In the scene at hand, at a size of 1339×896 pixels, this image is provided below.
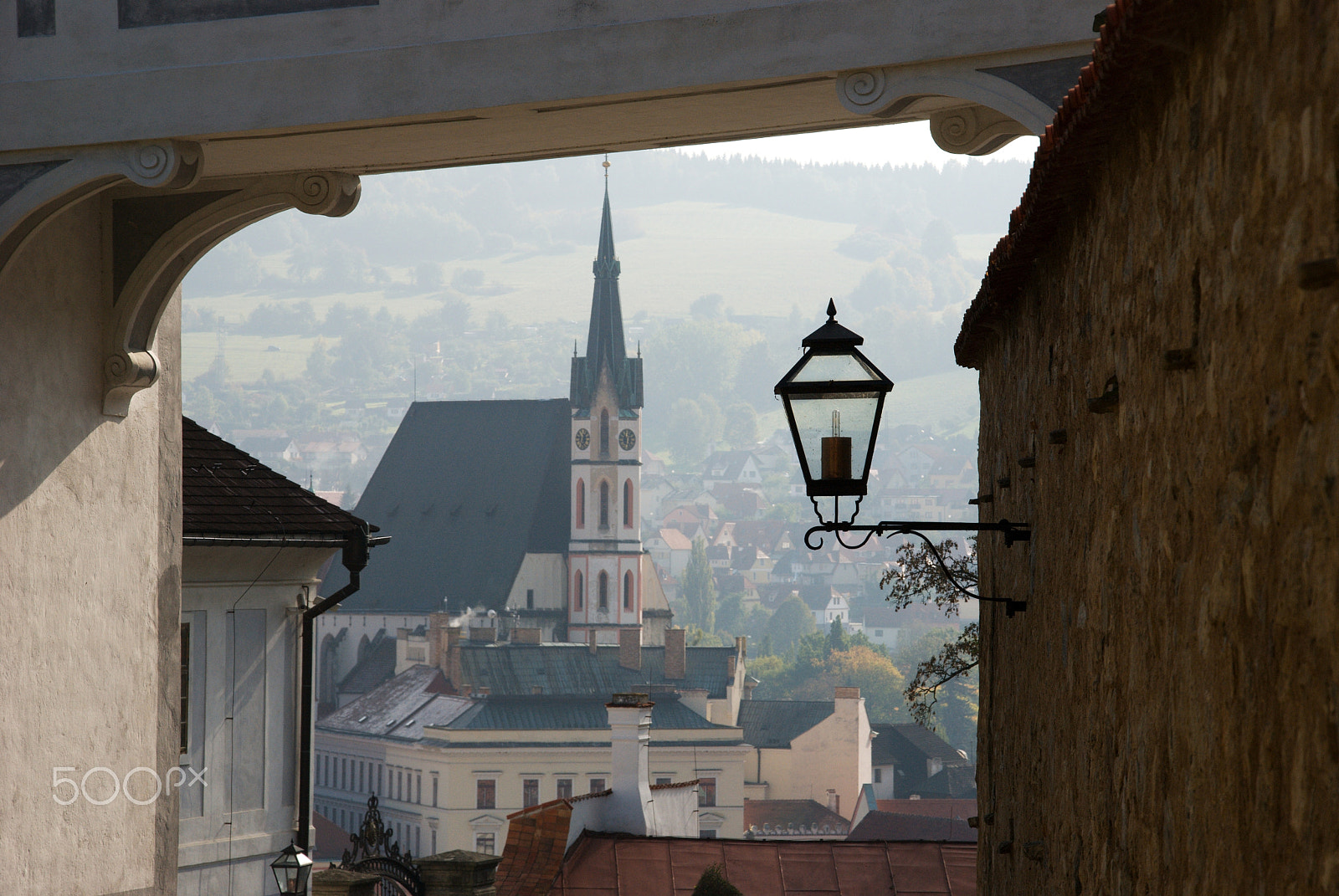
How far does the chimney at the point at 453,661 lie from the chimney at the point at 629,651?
29.6ft

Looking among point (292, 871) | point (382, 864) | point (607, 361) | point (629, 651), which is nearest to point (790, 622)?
point (607, 361)

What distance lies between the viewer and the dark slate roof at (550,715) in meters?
76.4

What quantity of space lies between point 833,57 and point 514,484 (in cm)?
9865

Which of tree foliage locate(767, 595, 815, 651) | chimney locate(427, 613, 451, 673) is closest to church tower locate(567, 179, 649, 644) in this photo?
chimney locate(427, 613, 451, 673)


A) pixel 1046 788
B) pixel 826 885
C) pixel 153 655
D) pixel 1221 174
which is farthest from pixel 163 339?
pixel 826 885

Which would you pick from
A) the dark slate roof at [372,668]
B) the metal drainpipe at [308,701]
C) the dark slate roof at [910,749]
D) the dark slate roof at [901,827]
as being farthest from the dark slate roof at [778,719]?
the metal drainpipe at [308,701]

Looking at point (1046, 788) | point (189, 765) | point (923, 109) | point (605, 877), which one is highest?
point (923, 109)

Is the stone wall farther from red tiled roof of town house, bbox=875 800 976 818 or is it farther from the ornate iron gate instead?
red tiled roof of town house, bbox=875 800 976 818

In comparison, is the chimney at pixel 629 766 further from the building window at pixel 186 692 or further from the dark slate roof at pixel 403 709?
the dark slate roof at pixel 403 709

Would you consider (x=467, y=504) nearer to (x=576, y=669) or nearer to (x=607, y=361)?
(x=607, y=361)

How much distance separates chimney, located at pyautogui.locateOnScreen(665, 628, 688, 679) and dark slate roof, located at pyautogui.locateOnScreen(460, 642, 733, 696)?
34 cm

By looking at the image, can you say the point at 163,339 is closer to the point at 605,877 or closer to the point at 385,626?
the point at 605,877

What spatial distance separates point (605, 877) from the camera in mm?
14891

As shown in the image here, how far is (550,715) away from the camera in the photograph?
3088 inches
